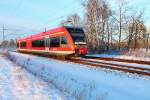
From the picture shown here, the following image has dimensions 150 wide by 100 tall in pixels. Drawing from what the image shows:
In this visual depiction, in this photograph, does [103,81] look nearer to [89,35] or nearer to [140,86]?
[140,86]

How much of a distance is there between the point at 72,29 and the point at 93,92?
1459cm

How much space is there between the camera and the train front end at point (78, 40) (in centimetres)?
2282

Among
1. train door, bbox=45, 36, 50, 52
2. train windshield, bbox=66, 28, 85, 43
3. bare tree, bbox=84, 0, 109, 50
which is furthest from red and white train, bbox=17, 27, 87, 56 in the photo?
bare tree, bbox=84, 0, 109, 50

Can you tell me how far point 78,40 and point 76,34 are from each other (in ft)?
2.01

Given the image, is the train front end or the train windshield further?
the train windshield

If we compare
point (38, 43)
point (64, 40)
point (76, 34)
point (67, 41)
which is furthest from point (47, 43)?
point (76, 34)

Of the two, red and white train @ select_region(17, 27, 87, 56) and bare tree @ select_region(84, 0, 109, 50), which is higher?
bare tree @ select_region(84, 0, 109, 50)

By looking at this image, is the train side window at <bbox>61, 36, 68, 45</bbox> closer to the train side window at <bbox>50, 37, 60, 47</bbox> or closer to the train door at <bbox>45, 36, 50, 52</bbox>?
the train side window at <bbox>50, 37, 60, 47</bbox>

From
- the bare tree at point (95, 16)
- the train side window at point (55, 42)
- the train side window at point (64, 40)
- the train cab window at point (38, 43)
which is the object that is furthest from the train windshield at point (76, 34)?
the bare tree at point (95, 16)

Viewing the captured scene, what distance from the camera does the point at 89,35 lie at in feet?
143

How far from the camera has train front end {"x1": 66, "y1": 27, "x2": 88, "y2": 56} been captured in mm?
22820

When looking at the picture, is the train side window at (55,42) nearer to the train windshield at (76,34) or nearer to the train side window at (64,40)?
the train side window at (64,40)

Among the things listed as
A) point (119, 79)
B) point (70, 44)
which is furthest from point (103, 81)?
point (70, 44)

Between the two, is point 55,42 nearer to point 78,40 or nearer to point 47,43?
point 47,43
